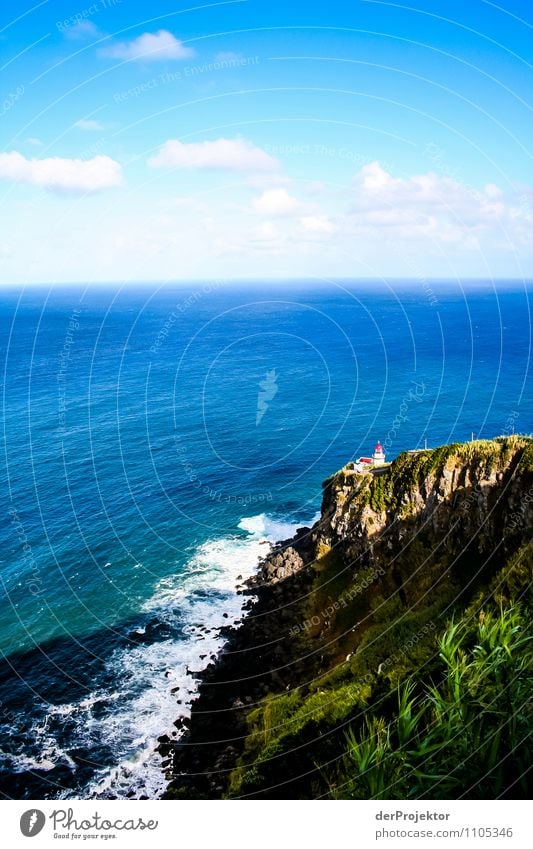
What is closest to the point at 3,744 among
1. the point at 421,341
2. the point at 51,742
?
the point at 51,742

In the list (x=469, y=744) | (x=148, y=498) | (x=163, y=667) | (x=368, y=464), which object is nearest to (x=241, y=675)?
(x=163, y=667)

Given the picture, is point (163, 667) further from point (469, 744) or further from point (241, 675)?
point (469, 744)

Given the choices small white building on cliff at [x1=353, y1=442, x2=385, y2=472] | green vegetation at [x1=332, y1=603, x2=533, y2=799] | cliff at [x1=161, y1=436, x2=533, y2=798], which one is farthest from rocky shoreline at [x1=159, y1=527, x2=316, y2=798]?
green vegetation at [x1=332, y1=603, x2=533, y2=799]

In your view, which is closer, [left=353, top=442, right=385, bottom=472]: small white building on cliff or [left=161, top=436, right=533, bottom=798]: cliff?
[left=161, top=436, right=533, bottom=798]: cliff

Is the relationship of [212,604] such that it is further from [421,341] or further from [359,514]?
[421,341]

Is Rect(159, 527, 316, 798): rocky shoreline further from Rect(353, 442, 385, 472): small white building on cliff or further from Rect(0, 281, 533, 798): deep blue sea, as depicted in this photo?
Rect(353, 442, 385, 472): small white building on cliff

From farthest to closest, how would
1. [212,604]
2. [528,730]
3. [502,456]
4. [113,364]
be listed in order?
[113,364]
[212,604]
[502,456]
[528,730]

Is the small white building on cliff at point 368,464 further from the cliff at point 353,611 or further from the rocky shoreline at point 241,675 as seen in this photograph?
the rocky shoreline at point 241,675
